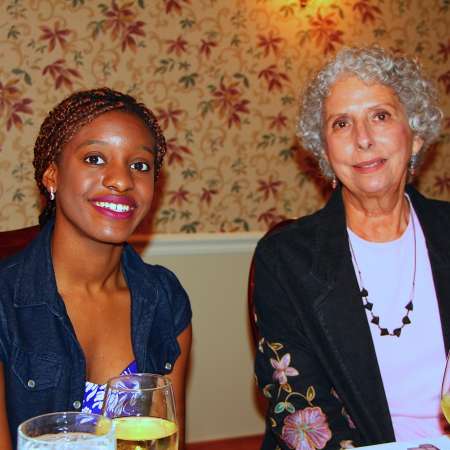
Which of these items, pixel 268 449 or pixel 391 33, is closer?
pixel 268 449

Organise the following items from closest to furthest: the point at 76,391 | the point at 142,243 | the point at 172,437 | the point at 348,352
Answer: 1. the point at 172,437
2. the point at 76,391
3. the point at 348,352
4. the point at 142,243

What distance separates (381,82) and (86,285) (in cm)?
91

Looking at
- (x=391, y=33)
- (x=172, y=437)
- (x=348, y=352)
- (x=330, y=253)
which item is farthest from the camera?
(x=391, y=33)

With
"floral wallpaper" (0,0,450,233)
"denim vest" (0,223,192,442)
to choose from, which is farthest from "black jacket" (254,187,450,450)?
"floral wallpaper" (0,0,450,233)

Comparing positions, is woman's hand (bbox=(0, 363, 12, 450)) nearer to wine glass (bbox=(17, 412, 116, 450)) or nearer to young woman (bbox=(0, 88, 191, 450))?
young woman (bbox=(0, 88, 191, 450))

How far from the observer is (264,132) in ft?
10.4

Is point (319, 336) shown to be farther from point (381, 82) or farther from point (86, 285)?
point (381, 82)

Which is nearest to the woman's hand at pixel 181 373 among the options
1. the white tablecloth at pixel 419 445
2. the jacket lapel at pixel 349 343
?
the jacket lapel at pixel 349 343

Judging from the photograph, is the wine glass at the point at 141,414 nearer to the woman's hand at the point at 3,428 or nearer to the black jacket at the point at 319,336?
the woman's hand at the point at 3,428

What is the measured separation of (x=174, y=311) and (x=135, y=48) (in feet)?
5.12

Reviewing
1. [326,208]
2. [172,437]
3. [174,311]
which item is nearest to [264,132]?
[326,208]

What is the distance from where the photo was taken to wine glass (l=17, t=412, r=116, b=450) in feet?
2.29

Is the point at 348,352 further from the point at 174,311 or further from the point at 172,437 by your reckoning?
the point at 172,437

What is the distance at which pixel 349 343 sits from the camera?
1667mm
